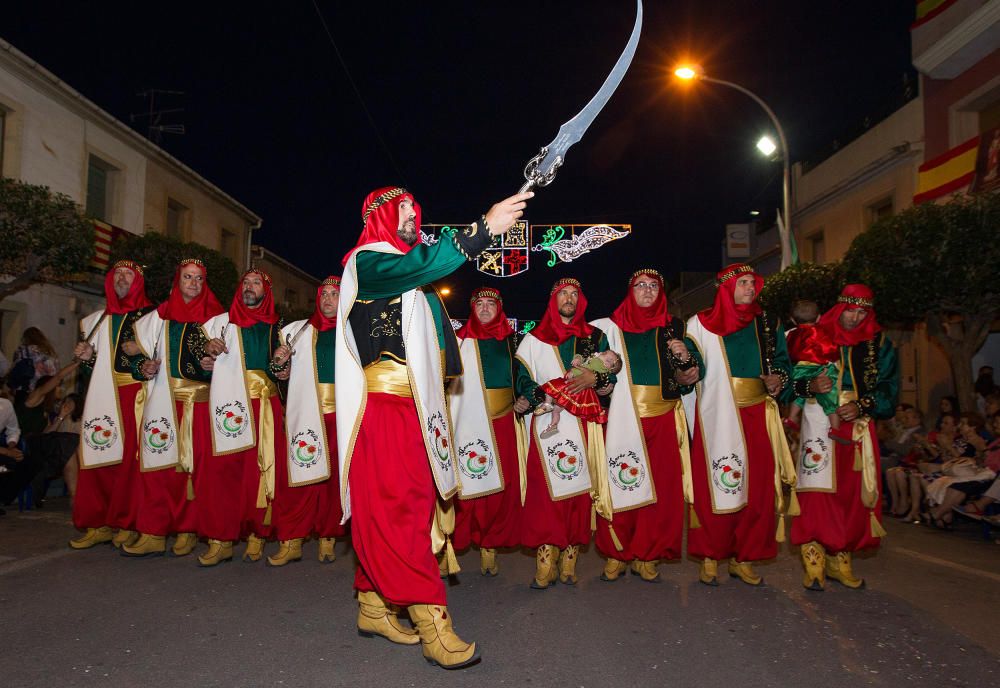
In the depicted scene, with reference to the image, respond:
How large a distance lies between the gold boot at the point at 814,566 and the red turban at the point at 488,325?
8.10 ft

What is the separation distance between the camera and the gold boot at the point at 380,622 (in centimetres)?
385

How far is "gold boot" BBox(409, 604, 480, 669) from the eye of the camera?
349cm

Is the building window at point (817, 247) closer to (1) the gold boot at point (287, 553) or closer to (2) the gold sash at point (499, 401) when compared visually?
(2) the gold sash at point (499, 401)

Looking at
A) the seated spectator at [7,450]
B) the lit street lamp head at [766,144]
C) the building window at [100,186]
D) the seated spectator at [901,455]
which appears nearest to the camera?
the seated spectator at [7,450]

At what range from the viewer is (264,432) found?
19.1 ft

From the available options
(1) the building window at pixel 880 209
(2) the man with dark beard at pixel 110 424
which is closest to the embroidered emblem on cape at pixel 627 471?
(2) the man with dark beard at pixel 110 424

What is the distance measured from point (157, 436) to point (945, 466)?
24.1ft

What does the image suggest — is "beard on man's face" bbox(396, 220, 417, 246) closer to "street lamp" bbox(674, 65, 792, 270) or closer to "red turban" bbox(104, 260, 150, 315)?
"red turban" bbox(104, 260, 150, 315)

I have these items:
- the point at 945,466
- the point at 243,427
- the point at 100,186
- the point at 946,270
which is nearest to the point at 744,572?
the point at 243,427

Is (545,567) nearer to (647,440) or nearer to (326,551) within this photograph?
(647,440)

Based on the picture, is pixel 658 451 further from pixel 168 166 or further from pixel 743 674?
pixel 168 166

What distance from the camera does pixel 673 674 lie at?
347cm

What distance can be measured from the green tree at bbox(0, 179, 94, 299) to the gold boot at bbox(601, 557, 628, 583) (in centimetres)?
832

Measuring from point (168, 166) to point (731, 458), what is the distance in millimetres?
20498
